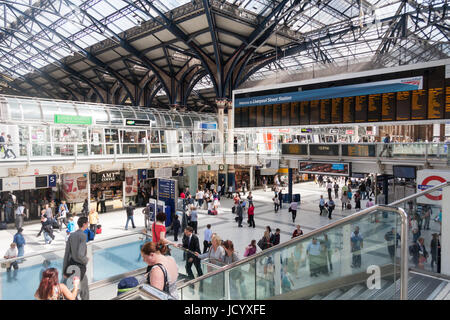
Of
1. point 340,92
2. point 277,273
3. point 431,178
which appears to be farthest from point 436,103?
point 277,273

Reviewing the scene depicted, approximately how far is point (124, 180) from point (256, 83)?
11.8m

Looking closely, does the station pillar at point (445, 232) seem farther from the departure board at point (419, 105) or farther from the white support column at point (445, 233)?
the departure board at point (419, 105)

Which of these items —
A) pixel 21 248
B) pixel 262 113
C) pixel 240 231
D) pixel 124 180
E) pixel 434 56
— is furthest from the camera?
pixel 124 180

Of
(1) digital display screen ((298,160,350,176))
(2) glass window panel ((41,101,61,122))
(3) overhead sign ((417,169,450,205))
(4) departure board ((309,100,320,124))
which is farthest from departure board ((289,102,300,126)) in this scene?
(2) glass window panel ((41,101,61,122))

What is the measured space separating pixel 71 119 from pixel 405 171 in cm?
1932

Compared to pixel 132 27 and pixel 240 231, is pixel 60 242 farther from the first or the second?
pixel 132 27

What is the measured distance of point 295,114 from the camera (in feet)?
56.7

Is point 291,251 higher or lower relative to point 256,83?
lower

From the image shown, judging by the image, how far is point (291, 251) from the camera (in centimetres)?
407

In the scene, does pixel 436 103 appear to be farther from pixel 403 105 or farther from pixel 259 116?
pixel 259 116

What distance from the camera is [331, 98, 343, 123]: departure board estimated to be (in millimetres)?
15585

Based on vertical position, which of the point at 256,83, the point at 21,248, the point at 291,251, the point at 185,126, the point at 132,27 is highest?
the point at 132,27
